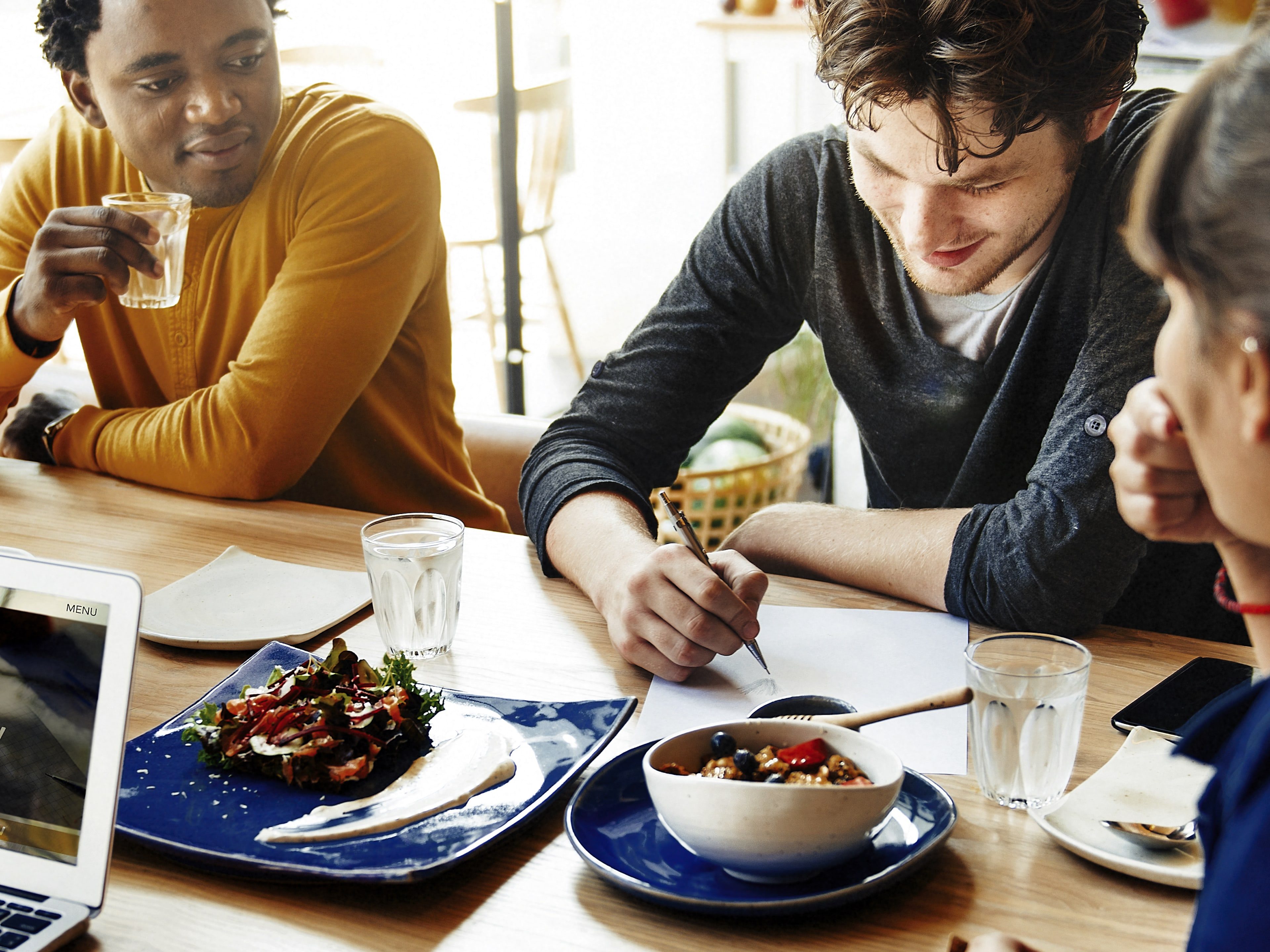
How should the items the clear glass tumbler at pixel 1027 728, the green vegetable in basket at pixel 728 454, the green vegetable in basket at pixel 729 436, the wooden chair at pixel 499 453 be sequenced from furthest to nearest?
the green vegetable in basket at pixel 729 436, the green vegetable in basket at pixel 728 454, the wooden chair at pixel 499 453, the clear glass tumbler at pixel 1027 728

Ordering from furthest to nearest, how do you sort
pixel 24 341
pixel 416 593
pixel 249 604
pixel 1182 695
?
pixel 24 341, pixel 249 604, pixel 416 593, pixel 1182 695

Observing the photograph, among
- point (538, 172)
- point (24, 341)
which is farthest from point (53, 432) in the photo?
point (538, 172)

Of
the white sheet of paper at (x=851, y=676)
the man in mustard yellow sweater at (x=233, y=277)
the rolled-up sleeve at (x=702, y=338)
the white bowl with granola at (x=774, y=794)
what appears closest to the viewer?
the white bowl with granola at (x=774, y=794)

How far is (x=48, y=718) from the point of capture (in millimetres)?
752

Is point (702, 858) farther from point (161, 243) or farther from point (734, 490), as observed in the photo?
point (734, 490)

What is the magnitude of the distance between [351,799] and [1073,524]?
2.38 ft

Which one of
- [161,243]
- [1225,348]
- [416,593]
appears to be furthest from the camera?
[161,243]

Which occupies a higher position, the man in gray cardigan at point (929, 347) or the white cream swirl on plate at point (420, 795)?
the man in gray cardigan at point (929, 347)

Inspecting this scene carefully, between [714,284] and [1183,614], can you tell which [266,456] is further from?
[1183,614]

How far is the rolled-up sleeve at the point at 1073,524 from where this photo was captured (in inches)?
43.8

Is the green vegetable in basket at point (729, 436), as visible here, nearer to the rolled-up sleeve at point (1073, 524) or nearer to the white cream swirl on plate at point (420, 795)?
the rolled-up sleeve at point (1073, 524)

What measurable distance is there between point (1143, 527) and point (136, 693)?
833mm

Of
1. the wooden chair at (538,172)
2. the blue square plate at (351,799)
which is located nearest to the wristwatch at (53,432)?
the blue square plate at (351,799)

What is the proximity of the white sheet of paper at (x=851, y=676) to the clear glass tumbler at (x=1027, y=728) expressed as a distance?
2.0 inches
